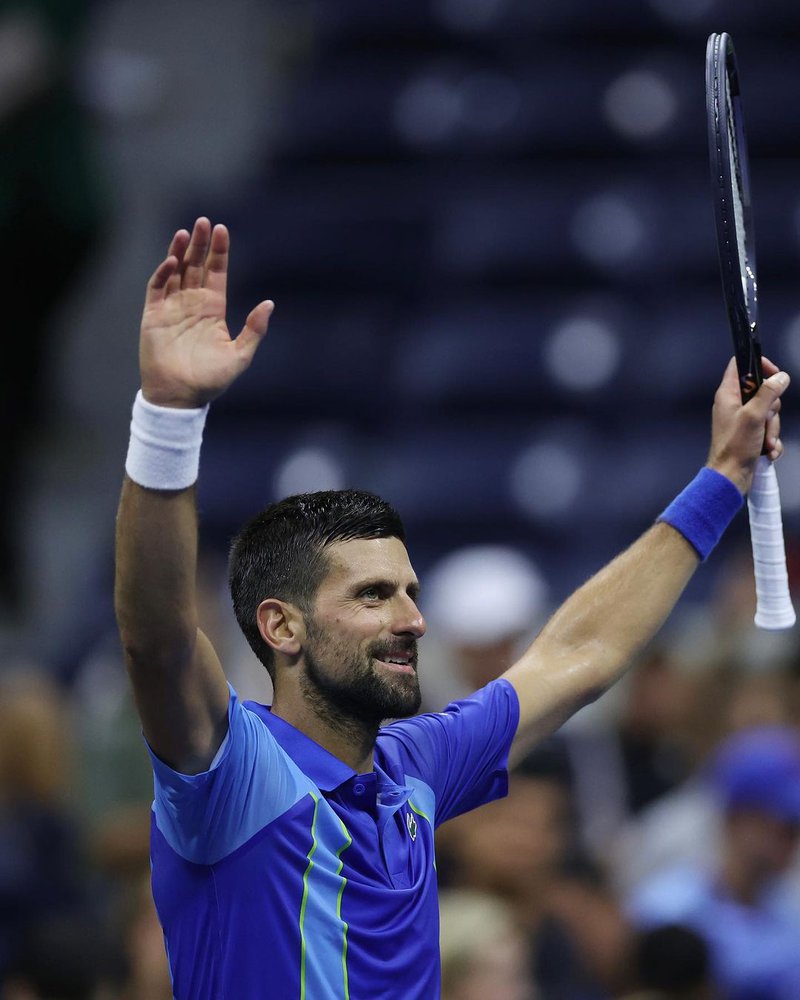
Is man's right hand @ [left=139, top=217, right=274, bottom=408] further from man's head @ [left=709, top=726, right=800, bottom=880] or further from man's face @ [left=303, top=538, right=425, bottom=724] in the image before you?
man's head @ [left=709, top=726, right=800, bottom=880]

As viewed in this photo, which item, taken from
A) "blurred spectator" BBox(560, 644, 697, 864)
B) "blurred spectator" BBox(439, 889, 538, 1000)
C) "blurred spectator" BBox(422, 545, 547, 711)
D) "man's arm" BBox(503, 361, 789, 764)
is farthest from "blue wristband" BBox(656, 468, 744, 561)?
"blurred spectator" BBox(422, 545, 547, 711)

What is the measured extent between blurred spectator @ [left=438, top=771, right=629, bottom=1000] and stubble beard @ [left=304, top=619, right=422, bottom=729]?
233 cm

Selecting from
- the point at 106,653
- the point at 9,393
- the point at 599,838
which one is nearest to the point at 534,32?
the point at 9,393

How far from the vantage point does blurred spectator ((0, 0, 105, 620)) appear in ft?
35.2

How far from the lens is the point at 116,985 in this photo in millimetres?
4703

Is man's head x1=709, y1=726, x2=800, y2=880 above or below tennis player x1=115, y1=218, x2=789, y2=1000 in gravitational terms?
above

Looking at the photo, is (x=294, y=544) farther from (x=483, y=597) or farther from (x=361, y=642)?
(x=483, y=597)

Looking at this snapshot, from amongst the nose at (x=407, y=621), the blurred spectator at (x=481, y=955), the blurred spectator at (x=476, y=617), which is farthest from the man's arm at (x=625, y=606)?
the blurred spectator at (x=476, y=617)

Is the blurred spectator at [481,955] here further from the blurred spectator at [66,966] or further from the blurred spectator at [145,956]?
the blurred spectator at [66,966]

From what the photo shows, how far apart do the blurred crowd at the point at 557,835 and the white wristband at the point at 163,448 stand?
1.93 meters

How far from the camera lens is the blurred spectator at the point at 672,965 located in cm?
503

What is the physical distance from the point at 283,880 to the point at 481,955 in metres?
1.80

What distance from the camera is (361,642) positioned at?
11.2 feet

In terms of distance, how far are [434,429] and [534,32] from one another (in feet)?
8.71
